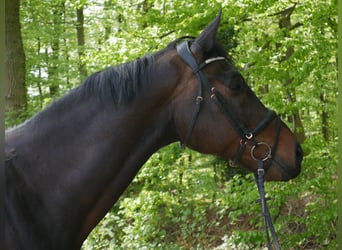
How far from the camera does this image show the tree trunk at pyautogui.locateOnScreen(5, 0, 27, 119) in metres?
8.09

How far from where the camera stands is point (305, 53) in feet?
16.5

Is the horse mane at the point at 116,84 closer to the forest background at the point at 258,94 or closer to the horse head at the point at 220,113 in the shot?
the horse head at the point at 220,113

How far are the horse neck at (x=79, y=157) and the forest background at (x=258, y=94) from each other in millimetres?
3131

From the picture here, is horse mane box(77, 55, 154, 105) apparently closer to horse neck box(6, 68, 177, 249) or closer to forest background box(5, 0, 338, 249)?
horse neck box(6, 68, 177, 249)

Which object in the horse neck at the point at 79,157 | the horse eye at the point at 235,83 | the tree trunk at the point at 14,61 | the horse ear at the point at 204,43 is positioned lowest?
the tree trunk at the point at 14,61

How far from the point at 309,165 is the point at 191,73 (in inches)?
131

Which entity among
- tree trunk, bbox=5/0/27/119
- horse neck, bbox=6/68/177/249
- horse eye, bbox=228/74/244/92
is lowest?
tree trunk, bbox=5/0/27/119

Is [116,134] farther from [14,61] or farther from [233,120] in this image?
[14,61]

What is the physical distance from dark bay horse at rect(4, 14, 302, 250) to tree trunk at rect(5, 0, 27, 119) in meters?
6.24

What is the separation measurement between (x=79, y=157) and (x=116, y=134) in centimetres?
23

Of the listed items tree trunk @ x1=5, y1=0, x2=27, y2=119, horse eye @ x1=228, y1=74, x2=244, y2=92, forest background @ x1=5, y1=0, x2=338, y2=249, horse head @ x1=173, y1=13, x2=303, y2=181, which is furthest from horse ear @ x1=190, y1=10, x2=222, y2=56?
tree trunk @ x1=5, y1=0, x2=27, y2=119

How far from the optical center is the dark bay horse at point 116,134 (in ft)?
6.93

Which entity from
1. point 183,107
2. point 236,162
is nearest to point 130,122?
point 183,107

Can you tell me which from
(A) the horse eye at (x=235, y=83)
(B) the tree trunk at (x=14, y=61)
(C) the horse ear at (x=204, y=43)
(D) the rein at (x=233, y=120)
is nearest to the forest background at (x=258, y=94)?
(B) the tree trunk at (x=14, y=61)
